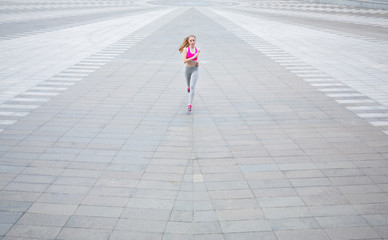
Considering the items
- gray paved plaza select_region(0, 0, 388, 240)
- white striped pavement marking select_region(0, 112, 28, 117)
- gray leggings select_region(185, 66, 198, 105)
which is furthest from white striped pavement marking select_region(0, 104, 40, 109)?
gray leggings select_region(185, 66, 198, 105)

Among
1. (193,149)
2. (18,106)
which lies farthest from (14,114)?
(193,149)

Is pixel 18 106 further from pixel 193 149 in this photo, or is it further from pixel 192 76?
pixel 193 149

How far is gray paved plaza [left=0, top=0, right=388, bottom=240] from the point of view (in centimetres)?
417

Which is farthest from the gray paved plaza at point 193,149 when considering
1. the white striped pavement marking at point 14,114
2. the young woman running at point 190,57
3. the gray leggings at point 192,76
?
the young woman running at point 190,57

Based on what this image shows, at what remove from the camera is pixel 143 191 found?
480 centimetres

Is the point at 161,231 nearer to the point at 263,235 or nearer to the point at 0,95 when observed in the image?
the point at 263,235

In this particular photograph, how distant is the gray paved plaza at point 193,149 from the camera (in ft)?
13.7

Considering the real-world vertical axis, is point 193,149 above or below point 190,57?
below

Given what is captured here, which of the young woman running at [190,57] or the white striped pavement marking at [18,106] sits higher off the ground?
the young woman running at [190,57]

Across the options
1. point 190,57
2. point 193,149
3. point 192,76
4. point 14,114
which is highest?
point 190,57

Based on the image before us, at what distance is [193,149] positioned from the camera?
6098 millimetres

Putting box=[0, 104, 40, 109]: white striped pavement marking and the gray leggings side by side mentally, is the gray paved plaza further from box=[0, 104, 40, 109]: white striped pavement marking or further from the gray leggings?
the gray leggings

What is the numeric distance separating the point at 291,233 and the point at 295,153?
7.50 ft

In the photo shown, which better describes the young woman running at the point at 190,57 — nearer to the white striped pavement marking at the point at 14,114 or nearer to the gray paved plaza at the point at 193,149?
the gray paved plaza at the point at 193,149
